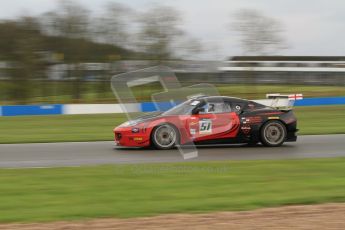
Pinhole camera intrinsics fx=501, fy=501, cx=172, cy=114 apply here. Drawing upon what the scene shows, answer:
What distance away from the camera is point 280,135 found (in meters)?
11.9

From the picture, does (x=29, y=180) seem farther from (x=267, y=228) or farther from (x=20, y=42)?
(x=20, y=42)

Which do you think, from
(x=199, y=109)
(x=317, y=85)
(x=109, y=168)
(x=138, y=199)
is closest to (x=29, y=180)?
(x=109, y=168)

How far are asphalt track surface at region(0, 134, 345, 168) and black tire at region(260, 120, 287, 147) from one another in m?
0.19

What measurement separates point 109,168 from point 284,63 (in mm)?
44077

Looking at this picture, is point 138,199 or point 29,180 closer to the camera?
point 138,199

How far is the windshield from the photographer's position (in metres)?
11.4

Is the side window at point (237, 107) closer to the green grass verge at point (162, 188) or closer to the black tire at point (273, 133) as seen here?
the black tire at point (273, 133)

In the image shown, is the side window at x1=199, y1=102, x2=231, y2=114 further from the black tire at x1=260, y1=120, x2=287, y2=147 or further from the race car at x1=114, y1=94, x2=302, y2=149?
the black tire at x1=260, y1=120, x2=287, y2=147

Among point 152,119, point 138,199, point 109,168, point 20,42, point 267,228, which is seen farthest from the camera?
point 20,42

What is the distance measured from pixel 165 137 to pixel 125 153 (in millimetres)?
999

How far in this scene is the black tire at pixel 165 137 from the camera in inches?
441

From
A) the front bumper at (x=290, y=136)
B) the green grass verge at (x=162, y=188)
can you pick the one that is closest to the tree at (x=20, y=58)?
the front bumper at (x=290, y=136)

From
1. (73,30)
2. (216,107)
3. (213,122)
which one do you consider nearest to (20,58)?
(73,30)

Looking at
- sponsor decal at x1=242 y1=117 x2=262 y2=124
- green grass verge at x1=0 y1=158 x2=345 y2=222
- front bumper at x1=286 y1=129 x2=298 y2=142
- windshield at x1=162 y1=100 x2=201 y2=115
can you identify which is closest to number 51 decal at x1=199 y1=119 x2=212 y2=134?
windshield at x1=162 y1=100 x2=201 y2=115
